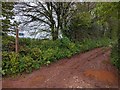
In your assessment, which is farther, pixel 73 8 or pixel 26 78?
pixel 73 8

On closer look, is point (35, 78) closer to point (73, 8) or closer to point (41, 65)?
point (41, 65)

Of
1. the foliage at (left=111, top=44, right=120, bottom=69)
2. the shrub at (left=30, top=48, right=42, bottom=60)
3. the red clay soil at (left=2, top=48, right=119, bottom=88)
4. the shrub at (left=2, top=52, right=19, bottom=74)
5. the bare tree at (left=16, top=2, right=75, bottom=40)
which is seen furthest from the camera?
the bare tree at (left=16, top=2, right=75, bottom=40)

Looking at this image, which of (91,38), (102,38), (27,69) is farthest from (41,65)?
(102,38)

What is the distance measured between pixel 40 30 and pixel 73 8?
195 cm

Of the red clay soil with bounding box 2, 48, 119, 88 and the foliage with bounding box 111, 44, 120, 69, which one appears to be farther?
the foliage with bounding box 111, 44, 120, 69

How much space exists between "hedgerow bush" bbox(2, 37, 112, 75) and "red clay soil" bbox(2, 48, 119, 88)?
9.2 inches

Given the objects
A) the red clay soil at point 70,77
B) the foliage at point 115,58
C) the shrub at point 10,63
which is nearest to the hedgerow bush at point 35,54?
the shrub at point 10,63

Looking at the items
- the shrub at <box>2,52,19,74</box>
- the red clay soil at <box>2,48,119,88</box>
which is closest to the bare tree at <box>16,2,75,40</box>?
the red clay soil at <box>2,48,119,88</box>

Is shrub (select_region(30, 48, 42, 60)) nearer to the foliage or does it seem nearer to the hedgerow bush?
the hedgerow bush

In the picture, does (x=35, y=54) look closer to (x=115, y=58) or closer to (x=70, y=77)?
(x=70, y=77)

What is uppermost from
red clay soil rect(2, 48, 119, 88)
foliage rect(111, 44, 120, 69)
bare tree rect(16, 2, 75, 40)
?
bare tree rect(16, 2, 75, 40)

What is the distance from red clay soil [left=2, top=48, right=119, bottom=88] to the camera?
20.0ft

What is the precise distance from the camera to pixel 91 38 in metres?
12.6

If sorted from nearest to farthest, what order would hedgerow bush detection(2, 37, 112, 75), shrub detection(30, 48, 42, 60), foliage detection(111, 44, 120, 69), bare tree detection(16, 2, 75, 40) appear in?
hedgerow bush detection(2, 37, 112, 75) → foliage detection(111, 44, 120, 69) → shrub detection(30, 48, 42, 60) → bare tree detection(16, 2, 75, 40)
